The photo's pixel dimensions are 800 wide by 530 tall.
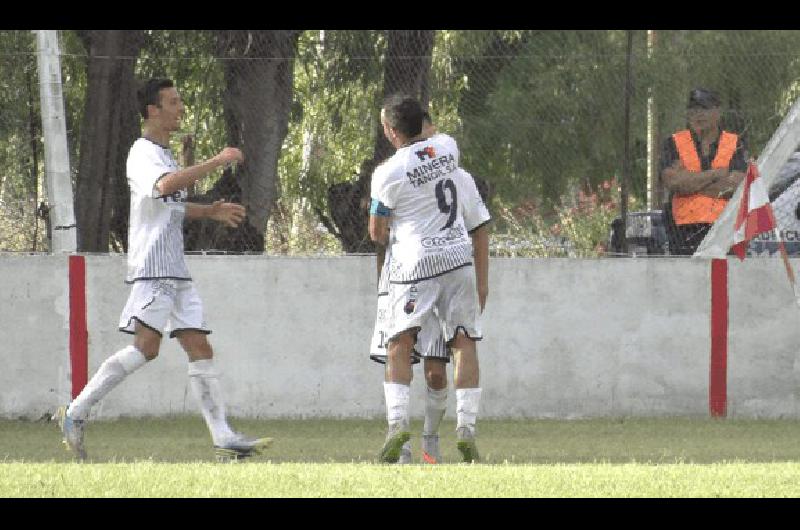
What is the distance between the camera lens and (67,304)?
12547mm

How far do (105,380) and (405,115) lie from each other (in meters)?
2.12

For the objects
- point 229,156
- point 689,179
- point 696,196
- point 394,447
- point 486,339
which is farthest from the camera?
point 696,196

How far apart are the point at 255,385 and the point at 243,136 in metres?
2.01

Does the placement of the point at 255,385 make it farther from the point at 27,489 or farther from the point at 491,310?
the point at 27,489

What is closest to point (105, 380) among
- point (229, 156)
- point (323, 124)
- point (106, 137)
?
point (229, 156)

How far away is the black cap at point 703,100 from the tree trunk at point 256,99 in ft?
9.37

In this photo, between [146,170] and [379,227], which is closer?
[379,227]

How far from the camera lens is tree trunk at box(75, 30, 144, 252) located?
13.1m

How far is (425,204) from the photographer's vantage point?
9.16 metres

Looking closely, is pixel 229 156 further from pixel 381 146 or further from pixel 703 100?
pixel 703 100

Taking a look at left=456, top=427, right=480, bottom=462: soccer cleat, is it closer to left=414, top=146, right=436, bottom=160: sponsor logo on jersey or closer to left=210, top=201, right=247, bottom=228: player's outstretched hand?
left=414, top=146, right=436, bottom=160: sponsor logo on jersey

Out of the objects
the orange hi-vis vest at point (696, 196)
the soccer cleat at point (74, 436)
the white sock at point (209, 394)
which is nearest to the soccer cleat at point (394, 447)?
the white sock at point (209, 394)

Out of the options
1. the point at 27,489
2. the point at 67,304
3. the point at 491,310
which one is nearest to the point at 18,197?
the point at 67,304

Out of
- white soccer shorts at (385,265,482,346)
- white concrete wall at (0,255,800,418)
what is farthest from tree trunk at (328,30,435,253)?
white soccer shorts at (385,265,482,346)
